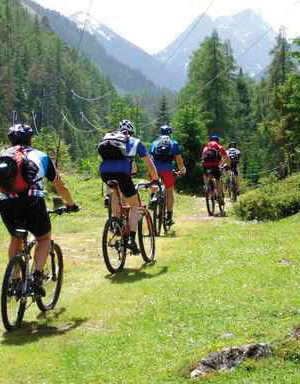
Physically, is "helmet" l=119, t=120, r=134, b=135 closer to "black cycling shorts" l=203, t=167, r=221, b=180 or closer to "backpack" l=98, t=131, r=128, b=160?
"backpack" l=98, t=131, r=128, b=160

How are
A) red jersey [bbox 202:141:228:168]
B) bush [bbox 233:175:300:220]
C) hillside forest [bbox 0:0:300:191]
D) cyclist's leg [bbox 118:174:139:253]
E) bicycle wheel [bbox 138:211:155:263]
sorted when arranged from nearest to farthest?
cyclist's leg [bbox 118:174:139:253]
bicycle wheel [bbox 138:211:155:263]
bush [bbox 233:175:300:220]
red jersey [bbox 202:141:228:168]
hillside forest [bbox 0:0:300:191]

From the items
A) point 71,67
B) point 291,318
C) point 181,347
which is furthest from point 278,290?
point 71,67

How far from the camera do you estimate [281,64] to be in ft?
245

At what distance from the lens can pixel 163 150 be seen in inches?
552

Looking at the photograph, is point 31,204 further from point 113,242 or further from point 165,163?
point 165,163

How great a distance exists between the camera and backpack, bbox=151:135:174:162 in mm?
14031

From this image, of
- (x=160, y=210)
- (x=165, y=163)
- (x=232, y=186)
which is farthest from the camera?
(x=232, y=186)

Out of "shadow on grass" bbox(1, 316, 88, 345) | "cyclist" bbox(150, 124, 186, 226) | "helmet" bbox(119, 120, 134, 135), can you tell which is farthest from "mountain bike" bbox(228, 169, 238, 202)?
"shadow on grass" bbox(1, 316, 88, 345)

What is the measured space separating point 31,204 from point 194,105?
35116 millimetres

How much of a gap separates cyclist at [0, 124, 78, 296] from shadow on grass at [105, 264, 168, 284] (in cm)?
233

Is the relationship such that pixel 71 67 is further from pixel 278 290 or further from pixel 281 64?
pixel 278 290

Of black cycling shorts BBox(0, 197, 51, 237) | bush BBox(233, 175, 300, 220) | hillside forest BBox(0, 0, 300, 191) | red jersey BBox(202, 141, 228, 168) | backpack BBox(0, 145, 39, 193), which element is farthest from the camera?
hillside forest BBox(0, 0, 300, 191)

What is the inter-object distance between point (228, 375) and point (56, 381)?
171cm

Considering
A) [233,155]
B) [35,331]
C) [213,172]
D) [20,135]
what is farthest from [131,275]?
[233,155]
